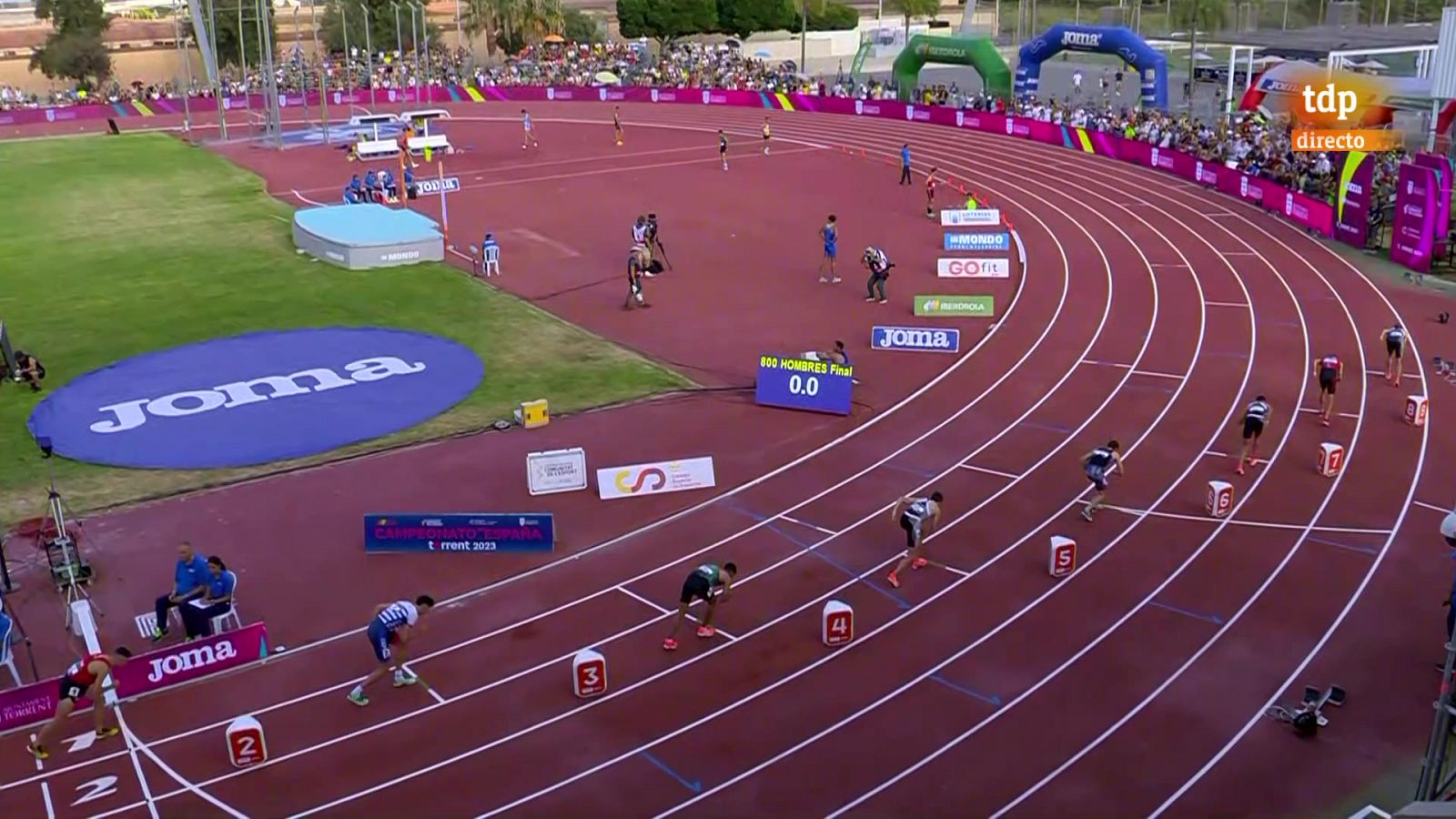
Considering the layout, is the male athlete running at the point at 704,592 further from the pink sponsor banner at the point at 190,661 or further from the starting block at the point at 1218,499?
the starting block at the point at 1218,499

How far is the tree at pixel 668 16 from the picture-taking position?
9719 cm

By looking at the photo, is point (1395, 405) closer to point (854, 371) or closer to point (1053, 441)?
point (1053, 441)

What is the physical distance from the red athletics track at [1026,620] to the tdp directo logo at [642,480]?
1.96 m

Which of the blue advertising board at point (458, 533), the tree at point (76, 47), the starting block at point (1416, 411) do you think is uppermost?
the tree at point (76, 47)

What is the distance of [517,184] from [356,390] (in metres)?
24.7

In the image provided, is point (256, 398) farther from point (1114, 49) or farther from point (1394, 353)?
point (1114, 49)

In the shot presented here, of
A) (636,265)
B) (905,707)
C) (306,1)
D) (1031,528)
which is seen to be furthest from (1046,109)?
(306,1)

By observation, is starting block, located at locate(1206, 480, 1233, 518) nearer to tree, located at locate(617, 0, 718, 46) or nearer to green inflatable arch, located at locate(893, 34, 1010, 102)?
green inflatable arch, located at locate(893, 34, 1010, 102)

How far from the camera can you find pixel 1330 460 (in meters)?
20.4

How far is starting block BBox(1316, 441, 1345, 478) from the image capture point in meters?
20.4

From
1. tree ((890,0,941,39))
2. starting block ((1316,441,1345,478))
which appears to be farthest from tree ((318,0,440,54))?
starting block ((1316,441,1345,478))

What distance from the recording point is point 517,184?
158ft

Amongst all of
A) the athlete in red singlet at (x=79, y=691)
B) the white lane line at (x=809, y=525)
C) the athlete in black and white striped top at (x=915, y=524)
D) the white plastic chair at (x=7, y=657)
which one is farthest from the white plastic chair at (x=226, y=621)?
the athlete in black and white striped top at (x=915, y=524)

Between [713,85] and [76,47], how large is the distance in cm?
4275
